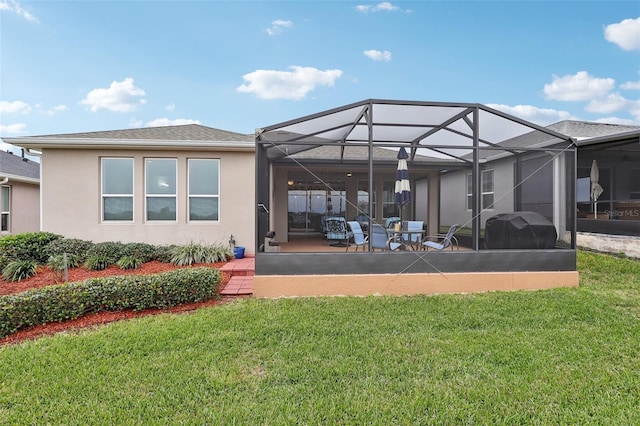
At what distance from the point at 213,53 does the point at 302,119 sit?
12.9 m

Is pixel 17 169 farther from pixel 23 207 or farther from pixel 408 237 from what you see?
pixel 408 237

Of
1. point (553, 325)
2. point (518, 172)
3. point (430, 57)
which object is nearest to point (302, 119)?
point (553, 325)

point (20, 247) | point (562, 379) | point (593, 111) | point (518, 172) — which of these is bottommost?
point (562, 379)

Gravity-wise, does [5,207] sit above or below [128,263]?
above

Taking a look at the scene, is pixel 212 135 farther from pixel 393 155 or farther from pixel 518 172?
pixel 518 172

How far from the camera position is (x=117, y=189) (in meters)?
8.59

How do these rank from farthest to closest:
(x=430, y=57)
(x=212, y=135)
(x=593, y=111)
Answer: (x=593, y=111)
(x=430, y=57)
(x=212, y=135)

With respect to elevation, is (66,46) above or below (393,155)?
above

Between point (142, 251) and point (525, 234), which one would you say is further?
point (142, 251)

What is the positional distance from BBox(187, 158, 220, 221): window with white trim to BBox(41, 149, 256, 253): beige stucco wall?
5.9 inches

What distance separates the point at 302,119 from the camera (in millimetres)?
5598

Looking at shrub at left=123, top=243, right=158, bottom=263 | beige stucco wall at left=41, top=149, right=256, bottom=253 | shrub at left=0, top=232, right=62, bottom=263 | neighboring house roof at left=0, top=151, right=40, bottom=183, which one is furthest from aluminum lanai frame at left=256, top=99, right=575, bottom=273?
neighboring house roof at left=0, top=151, right=40, bottom=183

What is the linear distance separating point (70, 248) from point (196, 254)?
2982 millimetres

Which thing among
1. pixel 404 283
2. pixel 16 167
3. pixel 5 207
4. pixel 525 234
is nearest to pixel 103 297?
pixel 404 283
